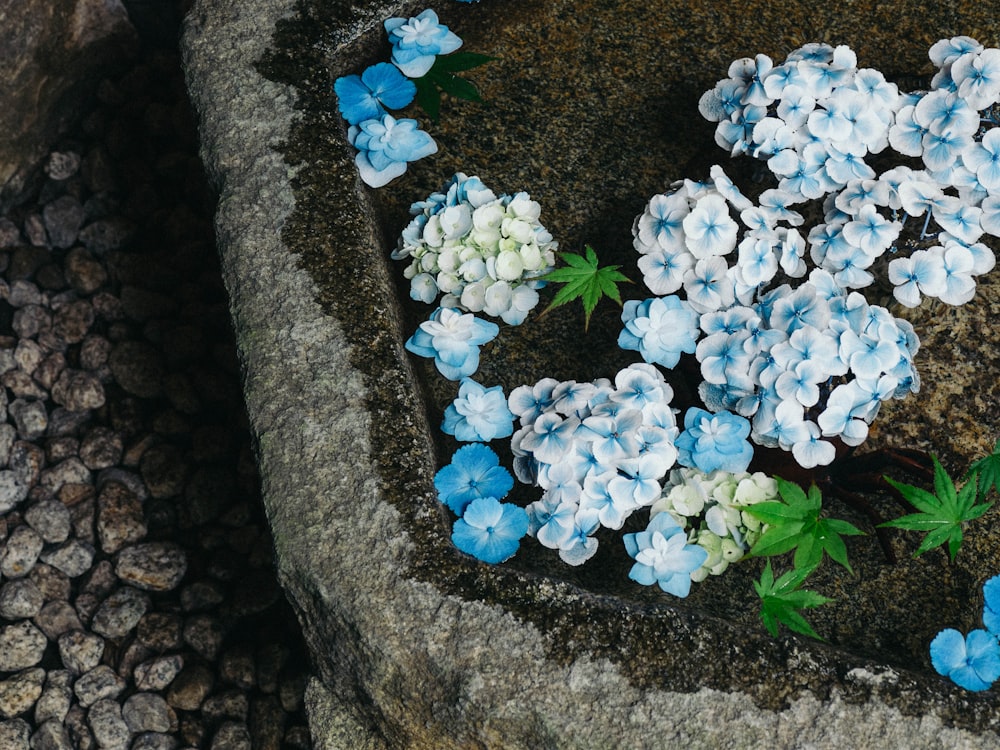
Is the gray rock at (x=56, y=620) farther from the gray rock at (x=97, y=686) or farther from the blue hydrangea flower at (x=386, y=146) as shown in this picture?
the blue hydrangea flower at (x=386, y=146)

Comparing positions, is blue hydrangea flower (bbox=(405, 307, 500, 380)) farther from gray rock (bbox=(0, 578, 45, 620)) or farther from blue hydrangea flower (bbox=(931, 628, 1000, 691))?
gray rock (bbox=(0, 578, 45, 620))

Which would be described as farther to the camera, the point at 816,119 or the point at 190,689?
the point at 190,689

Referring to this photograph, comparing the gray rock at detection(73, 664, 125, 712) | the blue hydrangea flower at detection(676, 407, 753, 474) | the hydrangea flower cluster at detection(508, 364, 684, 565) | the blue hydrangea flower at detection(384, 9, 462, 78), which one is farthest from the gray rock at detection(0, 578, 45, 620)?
the blue hydrangea flower at detection(676, 407, 753, 474)

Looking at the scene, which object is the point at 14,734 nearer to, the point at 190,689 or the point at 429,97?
the point at 190,689

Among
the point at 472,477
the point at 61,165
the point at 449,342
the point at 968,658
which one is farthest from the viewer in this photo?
the point at 61,165

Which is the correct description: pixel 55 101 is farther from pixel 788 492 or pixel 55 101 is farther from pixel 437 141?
pixel 788 492

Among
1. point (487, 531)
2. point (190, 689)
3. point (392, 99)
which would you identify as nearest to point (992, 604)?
point (487, 531)

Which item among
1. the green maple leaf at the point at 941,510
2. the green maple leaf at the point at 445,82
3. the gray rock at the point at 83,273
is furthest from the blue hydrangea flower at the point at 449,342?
the gray rock at the point at 83,273
